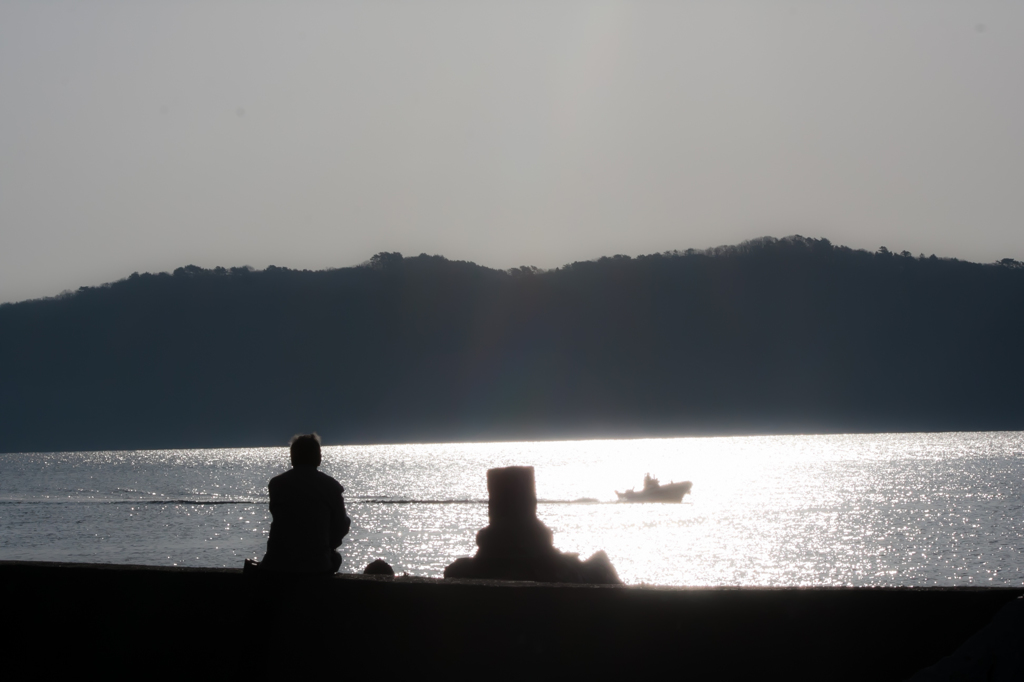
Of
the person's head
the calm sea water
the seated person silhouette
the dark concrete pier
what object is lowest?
the calm sea water

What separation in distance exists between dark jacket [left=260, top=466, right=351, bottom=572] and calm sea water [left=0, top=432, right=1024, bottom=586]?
2450 cm

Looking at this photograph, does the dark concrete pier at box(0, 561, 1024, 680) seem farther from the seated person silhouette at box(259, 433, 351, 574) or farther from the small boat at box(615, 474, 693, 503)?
the small boat at box(615, 474, 693, 503)

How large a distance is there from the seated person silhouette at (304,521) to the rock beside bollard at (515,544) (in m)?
0.91

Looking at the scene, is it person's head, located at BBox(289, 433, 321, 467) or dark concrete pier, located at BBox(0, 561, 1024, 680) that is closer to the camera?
dark concrete pier, located at BBox(0, 561, 1024, 680)

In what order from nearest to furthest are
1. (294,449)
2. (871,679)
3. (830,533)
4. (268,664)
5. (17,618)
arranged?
(871,679) < (268,664) < (17,618) < (294,449) < (830,533)

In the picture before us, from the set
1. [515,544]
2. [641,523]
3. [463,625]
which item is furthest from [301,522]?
[641,523]

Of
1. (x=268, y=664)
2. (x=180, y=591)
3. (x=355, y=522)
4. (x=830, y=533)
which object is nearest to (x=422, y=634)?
(x=268, y=664)

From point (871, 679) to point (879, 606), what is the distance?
11.7 inches

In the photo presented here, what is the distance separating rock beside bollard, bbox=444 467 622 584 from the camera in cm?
662

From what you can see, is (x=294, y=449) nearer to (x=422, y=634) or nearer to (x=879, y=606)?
(x=422, y=634)

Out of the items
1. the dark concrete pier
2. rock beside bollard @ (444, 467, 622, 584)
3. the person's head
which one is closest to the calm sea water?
rock beside bollard @ (444, 467, 622, 584)

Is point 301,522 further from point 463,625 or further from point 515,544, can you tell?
point 463,625

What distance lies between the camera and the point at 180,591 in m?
5.11

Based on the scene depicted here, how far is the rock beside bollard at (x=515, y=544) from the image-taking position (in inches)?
261
